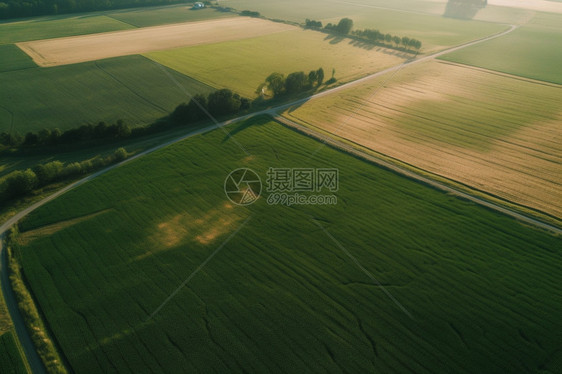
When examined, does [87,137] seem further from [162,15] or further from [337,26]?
[162,15]

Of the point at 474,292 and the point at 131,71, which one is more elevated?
the point at 131,71

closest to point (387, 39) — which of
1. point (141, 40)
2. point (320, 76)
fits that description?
point (320, 76)

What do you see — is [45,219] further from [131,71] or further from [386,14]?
[386,14]

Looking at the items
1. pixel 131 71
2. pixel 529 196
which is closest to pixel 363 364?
pixel 529 196

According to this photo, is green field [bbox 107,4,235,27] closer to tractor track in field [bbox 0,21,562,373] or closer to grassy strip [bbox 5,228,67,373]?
tractor track in field [bbox 0,21,562,373]

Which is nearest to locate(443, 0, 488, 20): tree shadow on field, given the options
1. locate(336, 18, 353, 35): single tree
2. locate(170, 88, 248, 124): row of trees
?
locate(336, 18, 353, 35): single tree

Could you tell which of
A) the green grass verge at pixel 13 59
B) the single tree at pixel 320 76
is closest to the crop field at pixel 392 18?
the single tree at pixel 320 76

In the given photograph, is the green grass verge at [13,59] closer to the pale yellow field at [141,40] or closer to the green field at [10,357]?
Answer: the pale yellow field at [141,40]
